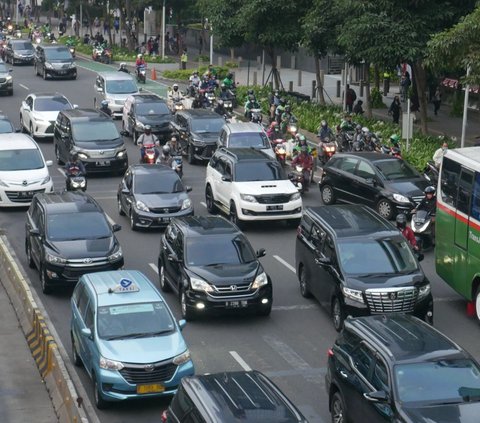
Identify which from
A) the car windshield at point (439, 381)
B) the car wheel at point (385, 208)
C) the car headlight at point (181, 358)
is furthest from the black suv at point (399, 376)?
the car wheel at point (385, 208)

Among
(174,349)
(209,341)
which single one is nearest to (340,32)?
(209,341)

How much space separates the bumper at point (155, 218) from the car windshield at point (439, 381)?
48.4 ft

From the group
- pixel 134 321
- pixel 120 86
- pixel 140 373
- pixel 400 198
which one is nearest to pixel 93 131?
pixel 400 198

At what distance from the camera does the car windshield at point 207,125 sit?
132ft

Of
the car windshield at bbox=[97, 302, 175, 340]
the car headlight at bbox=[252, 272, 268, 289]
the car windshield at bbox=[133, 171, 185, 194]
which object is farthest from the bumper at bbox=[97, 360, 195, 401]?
the car windshield at bbox=[133, 171, 185, 194]

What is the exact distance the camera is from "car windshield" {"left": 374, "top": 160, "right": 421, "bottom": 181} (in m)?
30.9

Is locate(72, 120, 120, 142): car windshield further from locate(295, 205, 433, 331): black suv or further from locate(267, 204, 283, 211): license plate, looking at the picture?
locate(295, 205, 433, 331): black suv

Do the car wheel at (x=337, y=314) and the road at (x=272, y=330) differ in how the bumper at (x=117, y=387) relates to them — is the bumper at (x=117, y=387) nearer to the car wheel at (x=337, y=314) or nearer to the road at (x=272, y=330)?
the road at (x=272, y=330)

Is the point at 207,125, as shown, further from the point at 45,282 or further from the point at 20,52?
the point at 20,52

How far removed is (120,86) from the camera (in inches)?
1999

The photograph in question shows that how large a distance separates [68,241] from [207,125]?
15875mm

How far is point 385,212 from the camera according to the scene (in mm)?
30391

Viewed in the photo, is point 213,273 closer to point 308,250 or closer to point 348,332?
point 308,250

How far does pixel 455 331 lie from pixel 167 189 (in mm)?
10501
